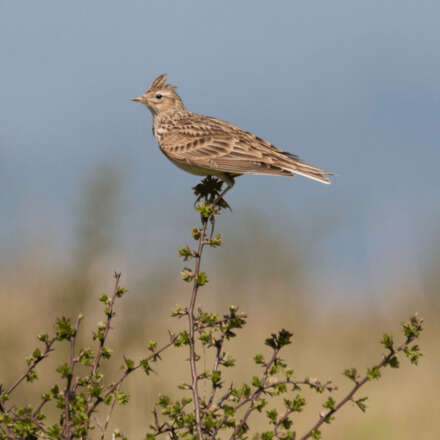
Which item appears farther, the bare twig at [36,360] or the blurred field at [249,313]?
the blurred field at [249,313]

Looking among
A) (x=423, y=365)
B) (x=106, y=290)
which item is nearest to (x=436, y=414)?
(x=423, y=365)

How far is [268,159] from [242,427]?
8.19 feet

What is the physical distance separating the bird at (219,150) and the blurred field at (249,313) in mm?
950

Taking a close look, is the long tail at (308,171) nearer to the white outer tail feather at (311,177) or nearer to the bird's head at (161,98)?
the white outer tail feather at (311,177)

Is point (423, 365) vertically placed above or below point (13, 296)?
above

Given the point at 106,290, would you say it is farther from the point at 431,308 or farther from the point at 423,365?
the point at 431,308

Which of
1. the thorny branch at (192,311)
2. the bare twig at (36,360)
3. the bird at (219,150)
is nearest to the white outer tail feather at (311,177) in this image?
the bird at (219,150)

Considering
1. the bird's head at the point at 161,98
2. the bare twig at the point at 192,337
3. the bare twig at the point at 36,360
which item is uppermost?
the bird's head at the point at 161,98

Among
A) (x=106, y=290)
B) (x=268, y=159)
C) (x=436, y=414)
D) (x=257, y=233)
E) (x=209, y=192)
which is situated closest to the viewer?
(x=209, y=192)

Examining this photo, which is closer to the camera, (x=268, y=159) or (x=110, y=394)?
(x=110, y=394)

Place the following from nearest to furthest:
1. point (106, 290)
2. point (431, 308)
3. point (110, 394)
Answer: point (110, 394) → point (106, 290) → point (431, 308)

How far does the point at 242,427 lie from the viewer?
146 inches

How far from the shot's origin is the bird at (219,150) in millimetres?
5320

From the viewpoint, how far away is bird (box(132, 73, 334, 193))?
17.5 feet
